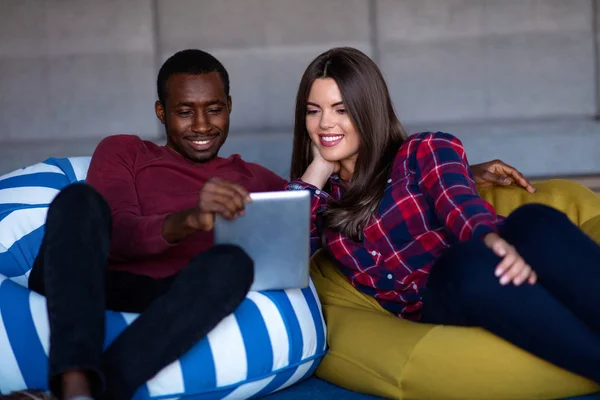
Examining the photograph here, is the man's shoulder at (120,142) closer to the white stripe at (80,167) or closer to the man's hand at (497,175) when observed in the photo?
the white stripe at (80,167)

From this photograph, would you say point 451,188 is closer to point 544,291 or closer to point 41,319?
point 544,291

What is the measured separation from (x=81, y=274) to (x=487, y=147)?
79.0 inches

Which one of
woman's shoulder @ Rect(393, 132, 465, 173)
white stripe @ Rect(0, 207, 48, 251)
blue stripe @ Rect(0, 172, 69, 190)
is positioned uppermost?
woman's shoulder @ Rect(393, 132, 465, 173)

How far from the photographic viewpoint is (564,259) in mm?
1631

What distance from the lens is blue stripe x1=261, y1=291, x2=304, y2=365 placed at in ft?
6.14

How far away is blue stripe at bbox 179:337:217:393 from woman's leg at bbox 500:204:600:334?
696 mm

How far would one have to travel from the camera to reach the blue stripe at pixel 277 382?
1867 mm

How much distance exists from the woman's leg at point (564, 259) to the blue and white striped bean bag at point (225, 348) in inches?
21.8

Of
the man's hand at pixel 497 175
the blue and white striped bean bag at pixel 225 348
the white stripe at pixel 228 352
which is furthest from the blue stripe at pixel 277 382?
the man's hand at pixel 497 175

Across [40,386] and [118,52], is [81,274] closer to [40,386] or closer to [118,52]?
[40,386]

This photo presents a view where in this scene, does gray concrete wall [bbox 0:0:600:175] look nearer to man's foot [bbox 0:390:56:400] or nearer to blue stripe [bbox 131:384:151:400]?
blue stripe [bbox 131:384:151:400]

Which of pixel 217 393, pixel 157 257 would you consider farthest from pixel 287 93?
pixel 217 393

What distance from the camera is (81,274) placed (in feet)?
4.99

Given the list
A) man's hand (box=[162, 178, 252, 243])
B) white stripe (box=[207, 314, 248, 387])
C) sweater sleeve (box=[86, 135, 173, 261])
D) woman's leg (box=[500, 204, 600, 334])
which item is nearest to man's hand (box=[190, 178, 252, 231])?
man's hand (box=[162, 178, 252, 243])
